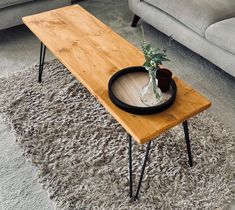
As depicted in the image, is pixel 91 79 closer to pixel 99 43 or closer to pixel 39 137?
pixel 99 43

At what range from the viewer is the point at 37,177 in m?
1.53

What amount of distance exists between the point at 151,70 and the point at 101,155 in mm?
578

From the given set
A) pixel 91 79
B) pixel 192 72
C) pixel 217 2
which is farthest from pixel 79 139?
pixel 217 2

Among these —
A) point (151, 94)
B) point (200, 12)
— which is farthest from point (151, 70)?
point (200, 12)

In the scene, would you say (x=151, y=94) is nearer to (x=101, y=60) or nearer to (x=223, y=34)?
(x=101, y=60)

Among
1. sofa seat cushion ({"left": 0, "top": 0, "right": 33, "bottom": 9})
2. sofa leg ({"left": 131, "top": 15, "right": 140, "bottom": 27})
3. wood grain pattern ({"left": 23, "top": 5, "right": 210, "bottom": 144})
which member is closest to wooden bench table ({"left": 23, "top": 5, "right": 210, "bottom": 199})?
wood grain pattern ({"left": 23, "top": 5, "right": 210, "bottom": 144})

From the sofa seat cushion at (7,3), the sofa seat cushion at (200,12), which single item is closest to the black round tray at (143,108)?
the sofa seat cushion at (200,12)

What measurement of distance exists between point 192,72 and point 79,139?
922 millimetres

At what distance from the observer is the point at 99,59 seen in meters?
1.57

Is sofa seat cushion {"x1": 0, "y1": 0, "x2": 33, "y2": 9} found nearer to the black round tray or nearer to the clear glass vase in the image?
the black round tray

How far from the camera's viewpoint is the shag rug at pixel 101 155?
1449mm

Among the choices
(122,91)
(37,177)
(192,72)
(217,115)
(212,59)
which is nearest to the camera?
(122,91)

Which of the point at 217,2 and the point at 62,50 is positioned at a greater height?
the point at 217,2

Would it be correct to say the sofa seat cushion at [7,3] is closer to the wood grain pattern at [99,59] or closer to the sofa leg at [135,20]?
the wood grain pattern at [99,59]
